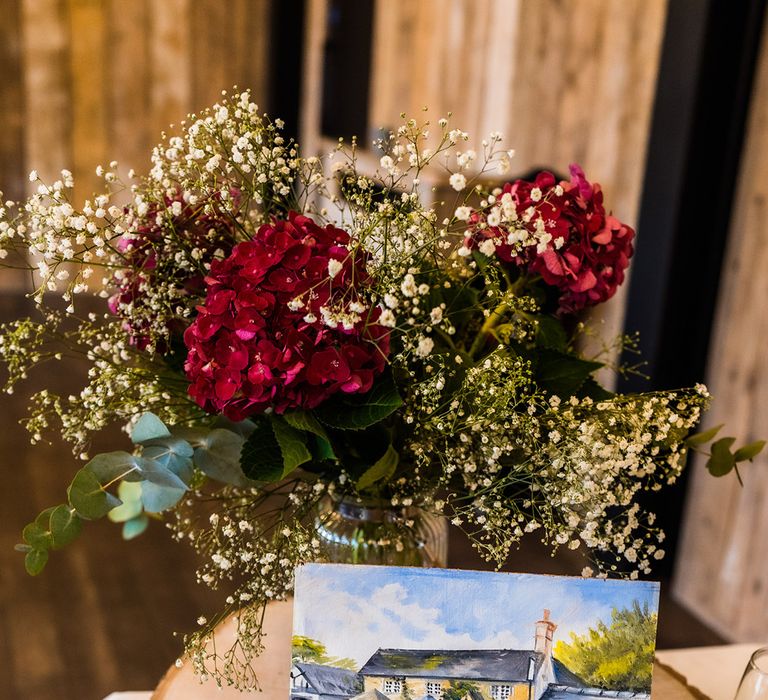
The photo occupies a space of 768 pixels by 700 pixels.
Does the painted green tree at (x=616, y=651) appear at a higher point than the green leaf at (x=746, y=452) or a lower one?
lower

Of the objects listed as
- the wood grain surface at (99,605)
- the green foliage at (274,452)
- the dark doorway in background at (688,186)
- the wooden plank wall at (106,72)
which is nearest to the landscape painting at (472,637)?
the green foliage at (274,452)

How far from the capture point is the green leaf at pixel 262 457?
2.79 feet

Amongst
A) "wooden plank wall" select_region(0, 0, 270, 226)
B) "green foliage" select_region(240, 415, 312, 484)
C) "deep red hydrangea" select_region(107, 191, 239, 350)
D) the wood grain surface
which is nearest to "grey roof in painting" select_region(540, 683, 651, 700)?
"green foliage" select_region(240, 415, 312, 484)

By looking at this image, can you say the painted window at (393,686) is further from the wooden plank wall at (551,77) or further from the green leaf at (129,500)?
the wooden plank wall at (551,77)

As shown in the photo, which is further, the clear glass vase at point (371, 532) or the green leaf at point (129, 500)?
the green leaf at point (129, 500)

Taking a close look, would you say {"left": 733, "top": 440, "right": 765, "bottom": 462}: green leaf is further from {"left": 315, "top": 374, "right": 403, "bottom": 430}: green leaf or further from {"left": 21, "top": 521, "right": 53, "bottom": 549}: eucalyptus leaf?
{"left": 21, "top": 521, "right": 53, "bottom": 549}: eucalyptus leaf

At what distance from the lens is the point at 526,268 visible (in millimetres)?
970

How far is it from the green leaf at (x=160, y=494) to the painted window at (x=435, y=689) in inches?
12.4

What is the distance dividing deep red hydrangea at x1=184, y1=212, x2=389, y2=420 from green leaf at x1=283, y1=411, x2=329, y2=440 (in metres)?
0.01

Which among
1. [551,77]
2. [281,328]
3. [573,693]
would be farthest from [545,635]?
[551,77]

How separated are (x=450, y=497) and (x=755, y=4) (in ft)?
6.31

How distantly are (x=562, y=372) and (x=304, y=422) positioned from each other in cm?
29

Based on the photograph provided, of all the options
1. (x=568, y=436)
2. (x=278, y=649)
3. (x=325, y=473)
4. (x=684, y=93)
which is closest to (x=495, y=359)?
(x=568, y=436)

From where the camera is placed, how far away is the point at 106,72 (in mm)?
5246
